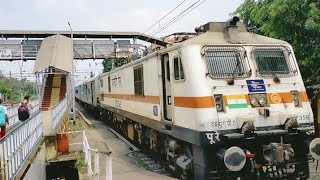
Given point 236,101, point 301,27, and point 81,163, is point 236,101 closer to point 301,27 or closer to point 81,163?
point 301,27

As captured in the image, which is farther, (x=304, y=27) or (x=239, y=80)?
(x=304, y=27)

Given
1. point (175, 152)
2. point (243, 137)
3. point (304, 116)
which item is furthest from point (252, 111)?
point (175, 152)

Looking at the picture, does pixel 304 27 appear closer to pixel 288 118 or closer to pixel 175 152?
pixel 288 118

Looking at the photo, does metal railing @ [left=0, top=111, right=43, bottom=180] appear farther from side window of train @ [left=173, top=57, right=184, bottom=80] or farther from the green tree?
the green tree

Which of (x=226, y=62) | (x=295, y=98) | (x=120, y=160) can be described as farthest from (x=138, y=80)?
(x=295, y=98)

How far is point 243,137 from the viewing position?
727 cm

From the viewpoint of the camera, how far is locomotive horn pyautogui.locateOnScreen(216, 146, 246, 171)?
22.8 feet

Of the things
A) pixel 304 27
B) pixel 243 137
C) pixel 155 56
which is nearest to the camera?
pixel 243 137

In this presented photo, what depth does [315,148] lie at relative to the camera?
742 centimetres

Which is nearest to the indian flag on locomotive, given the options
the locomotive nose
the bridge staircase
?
the locomotive nose

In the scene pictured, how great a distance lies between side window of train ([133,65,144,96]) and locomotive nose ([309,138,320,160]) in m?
5.59

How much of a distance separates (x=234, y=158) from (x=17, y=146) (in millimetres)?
5132

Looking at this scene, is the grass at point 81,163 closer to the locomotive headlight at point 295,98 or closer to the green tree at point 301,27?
the locomotive headlight at point 295,98

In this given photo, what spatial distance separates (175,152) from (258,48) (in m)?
3.01
